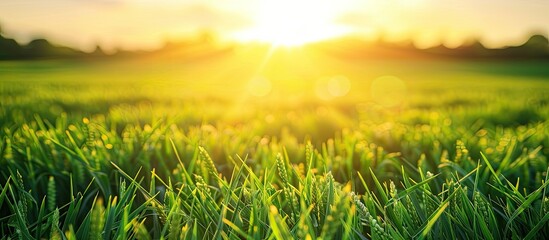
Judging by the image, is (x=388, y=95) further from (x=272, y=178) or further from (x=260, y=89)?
(x=272, y=178)

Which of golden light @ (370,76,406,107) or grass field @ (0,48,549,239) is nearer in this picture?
grass field @ (0,48,549,239)

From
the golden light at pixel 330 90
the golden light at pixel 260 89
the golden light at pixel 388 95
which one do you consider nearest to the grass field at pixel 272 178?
the golden light at pixel 388 95

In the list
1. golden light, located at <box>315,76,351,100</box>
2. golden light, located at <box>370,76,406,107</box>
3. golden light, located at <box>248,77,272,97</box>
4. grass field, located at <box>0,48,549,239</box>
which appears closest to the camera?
grass field, located at <box>0,48,549,239</box>

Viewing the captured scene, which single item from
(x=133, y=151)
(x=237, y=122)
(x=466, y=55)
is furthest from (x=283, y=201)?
(x=466, y=55)

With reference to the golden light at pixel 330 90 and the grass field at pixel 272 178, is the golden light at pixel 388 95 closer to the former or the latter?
the golden light at pixel 330 90

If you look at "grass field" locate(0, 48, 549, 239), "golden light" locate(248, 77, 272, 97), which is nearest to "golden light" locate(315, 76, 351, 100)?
"golden light" locate(248, 77, 272, 97)

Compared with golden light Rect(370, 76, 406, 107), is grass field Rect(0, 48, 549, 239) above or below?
above

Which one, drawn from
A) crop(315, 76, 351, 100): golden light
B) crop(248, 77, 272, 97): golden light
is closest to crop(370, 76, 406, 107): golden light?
crop(315, 76, 351, 100): golden light

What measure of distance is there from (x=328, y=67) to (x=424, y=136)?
23.3m

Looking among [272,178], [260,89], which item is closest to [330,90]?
[260,89]

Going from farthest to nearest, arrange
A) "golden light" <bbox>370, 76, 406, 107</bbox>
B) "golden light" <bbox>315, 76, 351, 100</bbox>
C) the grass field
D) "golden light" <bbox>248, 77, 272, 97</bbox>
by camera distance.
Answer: "golden light" <bbox>248, 77, 272, 97</bbox>, "golden light" <bbox>315, 76, 351, 100</bbox>, "golden light" <bbox>370, 76, 406, 107</bbox>, the grass field

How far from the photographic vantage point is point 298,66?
2616 cm

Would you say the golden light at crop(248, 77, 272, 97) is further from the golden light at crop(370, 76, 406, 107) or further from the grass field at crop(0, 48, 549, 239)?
the grass field at crop(0, 48, 549, 239)

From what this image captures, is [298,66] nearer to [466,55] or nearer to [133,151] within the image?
[466,55]
